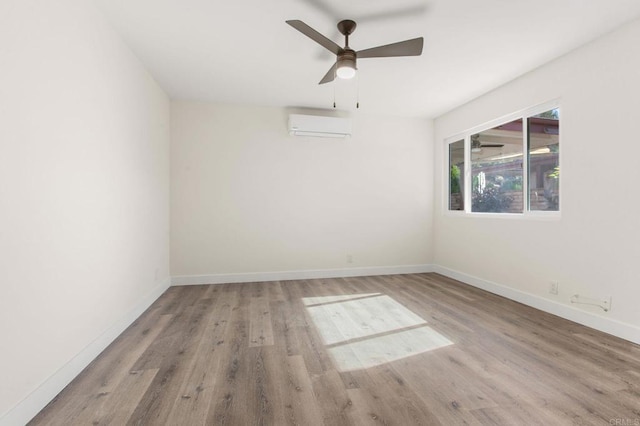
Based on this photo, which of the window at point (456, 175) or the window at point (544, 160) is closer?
the window at point (544, 160)

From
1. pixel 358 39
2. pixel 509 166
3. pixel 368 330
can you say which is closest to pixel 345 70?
pixel 358 39

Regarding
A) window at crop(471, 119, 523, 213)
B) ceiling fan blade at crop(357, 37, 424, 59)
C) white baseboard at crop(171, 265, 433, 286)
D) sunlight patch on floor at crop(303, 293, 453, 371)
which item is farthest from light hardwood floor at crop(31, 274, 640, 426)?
ceiling fan blade at crop(357, 37, 424, 59)

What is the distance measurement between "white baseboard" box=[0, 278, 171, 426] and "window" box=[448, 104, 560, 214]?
13.5 ft

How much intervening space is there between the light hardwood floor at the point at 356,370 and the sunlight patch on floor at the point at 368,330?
14 mm

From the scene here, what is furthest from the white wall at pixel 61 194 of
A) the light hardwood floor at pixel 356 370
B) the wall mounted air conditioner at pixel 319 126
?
the wall mounted air conditioner at pixel 319 126

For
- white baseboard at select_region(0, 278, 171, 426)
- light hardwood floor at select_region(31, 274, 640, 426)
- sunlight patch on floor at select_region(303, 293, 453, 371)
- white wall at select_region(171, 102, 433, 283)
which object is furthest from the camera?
white wall at select_region(171, 102, 433, 283)

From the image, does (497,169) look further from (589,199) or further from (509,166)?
(589,199)

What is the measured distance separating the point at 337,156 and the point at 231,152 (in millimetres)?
1535

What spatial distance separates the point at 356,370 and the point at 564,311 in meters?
2.23

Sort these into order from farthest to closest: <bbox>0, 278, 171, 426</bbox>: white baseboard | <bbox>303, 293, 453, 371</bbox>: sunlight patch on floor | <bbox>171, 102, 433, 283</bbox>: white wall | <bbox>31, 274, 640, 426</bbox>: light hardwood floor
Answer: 1. <bbox>171, 102, 433, 283</bbox>: white wall
2. <bbox>303, 293, 453, 371</bbox>: sunlight patch on floor
3. <bbox>31, 274, 640, 426</bbox>: light hardwood floor
4. <bbox>0, 278, 171, 426</bbox>: white baseboard

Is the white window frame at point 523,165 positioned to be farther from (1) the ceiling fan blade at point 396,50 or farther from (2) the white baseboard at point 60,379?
(2) the white baseboard at point 60,379

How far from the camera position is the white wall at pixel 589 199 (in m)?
2.35

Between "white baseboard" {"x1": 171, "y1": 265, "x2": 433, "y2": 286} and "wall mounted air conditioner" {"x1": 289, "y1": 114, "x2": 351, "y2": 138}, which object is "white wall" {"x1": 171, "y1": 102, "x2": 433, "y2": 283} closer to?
"white baseboard" {"x1": 171, "y1": 265, "x2": 433, "y2": 286}

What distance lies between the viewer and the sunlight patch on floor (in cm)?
212
